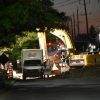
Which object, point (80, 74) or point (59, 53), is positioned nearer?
point (80, 74)

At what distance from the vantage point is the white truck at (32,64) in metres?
60.0

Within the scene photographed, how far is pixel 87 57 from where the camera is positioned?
220 feet

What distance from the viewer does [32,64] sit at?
203 ft

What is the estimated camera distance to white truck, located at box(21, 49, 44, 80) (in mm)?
60044

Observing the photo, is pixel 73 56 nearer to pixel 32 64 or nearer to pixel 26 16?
pixel 32 64

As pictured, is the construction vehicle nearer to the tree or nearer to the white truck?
the white truck

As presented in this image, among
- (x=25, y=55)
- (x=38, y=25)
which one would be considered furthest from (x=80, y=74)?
(x=38, y=25)

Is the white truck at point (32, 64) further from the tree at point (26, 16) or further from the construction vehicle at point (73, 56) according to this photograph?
the tree at point (26, 16)

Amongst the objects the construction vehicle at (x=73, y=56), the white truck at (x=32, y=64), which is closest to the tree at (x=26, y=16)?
the white truck at (x=32, y=64)

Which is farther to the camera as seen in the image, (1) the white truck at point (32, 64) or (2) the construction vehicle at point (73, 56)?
(2) the construction vehicle at point (73, 56)

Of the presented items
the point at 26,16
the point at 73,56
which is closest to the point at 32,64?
the point at 73,56

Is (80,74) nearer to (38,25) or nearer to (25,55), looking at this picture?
(25,55)

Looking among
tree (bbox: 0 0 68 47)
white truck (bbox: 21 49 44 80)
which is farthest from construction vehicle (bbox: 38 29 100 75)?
tree (bbox: 0 0 68 47)

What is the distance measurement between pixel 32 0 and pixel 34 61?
33.6m
